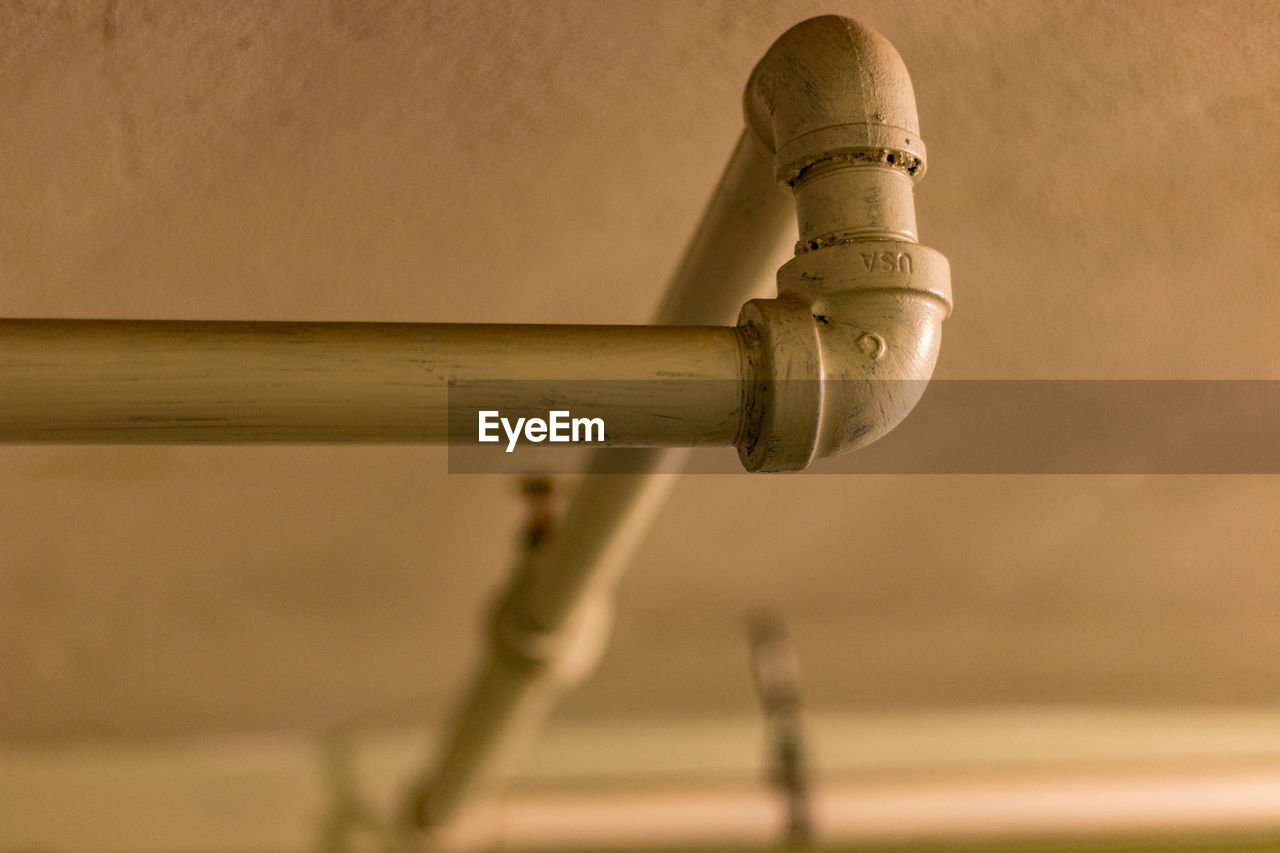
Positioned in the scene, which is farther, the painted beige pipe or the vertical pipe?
the vertical pipe

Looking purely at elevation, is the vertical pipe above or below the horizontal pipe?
above

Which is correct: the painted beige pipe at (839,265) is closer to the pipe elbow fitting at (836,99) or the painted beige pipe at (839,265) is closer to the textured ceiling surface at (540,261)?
the pipe elbow fitting at (836,99)

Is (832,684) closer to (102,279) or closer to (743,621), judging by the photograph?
(743,621)

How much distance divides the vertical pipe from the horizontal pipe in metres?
0.14

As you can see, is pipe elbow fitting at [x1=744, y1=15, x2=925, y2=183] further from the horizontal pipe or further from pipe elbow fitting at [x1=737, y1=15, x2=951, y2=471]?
the horizontal pipe

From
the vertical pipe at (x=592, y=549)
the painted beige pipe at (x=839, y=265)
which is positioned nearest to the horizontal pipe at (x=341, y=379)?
the painted beige pipe at (x=839, y=265)

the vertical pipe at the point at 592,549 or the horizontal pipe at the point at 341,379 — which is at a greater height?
the vertical pipe at the point at 592,549

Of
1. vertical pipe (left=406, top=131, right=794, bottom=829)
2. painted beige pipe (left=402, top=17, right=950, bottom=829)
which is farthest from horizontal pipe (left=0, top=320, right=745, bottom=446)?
vertical pipe (left=406, top=131, right=794, bottom=829)

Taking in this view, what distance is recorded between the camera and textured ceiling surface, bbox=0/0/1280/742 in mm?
578

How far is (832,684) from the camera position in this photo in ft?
4.76

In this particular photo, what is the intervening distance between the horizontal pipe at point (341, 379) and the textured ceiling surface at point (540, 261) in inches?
9.4

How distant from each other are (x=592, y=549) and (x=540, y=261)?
24 centimetres

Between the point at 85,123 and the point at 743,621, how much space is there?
3.17 ft

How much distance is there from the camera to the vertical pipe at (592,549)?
551 millimetres
